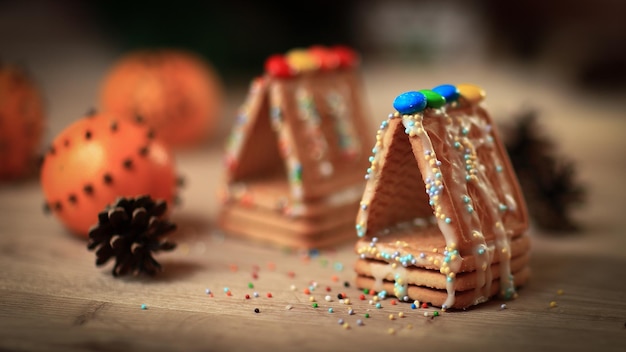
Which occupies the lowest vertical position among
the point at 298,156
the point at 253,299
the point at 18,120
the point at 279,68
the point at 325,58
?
the point at 253,299

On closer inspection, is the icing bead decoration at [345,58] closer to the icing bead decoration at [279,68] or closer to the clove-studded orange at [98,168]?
the icing bead decoration at [279,68]

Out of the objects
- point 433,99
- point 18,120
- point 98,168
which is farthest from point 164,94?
point 433,99

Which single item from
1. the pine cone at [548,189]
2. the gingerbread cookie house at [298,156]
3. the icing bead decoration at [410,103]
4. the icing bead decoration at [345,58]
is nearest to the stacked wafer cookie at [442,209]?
the icing bead decoration at [410,103]

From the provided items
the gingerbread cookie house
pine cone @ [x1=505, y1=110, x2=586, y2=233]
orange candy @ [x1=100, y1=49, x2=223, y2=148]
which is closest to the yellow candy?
the gingerbread cookie house

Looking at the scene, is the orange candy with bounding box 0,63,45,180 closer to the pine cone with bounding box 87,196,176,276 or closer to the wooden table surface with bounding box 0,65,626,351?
the wooden table surface with bounding box 0,65,626,351

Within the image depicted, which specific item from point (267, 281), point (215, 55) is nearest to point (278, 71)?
point (267, 281)

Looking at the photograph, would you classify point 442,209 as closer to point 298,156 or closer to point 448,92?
point 448,92

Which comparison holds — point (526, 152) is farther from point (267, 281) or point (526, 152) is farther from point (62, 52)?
point (62, 52)
